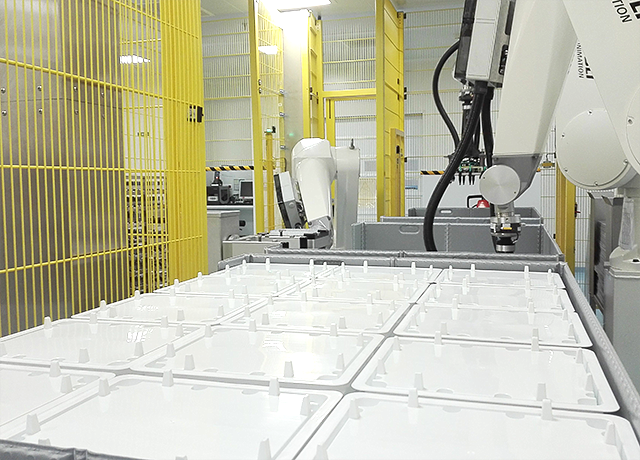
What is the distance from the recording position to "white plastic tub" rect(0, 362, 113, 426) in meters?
1.20

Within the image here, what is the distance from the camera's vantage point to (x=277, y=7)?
7277 millimetres

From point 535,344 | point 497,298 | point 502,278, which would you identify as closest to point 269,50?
point 502,278

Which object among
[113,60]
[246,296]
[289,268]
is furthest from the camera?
[113,60]

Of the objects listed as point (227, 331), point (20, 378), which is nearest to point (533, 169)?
point (227, 331)

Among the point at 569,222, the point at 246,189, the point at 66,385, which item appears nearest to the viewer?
the point at 66,385

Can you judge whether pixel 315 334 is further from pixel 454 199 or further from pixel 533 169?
pixel 454 199

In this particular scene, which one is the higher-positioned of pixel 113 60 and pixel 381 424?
pixel 113 60

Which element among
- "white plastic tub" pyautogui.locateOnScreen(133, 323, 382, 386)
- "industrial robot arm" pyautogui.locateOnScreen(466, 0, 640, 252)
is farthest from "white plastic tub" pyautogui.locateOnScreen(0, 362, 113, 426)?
"industrial robot arm" pyautogui.locateOnScreen(466, 0, 640, 252)

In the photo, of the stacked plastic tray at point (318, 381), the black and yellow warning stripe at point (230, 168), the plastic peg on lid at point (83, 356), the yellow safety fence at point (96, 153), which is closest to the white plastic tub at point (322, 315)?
the stacked plastic tray at point (318, 381)

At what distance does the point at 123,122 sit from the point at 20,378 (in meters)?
2.56

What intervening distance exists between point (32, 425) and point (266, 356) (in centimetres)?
59

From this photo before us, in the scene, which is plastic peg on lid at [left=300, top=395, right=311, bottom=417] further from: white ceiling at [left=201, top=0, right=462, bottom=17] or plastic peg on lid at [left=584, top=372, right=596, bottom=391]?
white ceiling at [left=201, top=0, right=462, bottom=17]

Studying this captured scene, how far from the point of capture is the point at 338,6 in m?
10.0

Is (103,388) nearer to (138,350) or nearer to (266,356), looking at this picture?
(138,350)
